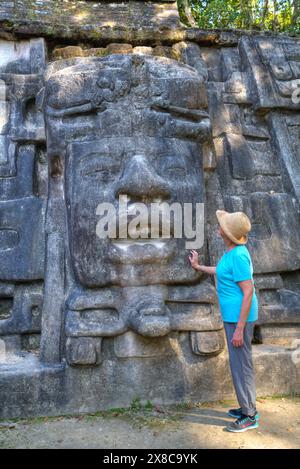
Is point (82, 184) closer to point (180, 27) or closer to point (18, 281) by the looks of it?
point (18, 281)

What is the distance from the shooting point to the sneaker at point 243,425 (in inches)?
119

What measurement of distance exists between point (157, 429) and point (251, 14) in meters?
9.82

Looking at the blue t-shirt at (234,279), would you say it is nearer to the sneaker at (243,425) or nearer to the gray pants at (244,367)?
the gray pants at (244,367)

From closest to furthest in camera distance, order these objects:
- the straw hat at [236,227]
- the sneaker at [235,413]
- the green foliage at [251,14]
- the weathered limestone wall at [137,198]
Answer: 1. the straw hat at [236,227]
2. the sneaker at [235,413]
3. the weathered limestone wall at [137,198]
4. the green foliage at [251,14]

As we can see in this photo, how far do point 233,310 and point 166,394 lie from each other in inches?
38.9

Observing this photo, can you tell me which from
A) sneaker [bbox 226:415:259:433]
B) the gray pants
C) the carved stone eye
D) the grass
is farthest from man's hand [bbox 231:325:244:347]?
the carved stone eye

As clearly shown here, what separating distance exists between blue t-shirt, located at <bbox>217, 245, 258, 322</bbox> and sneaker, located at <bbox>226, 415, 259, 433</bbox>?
69cm

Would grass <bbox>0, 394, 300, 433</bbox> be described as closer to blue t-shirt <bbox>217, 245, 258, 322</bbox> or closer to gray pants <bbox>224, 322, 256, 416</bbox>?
gray pants <bbox>224, 322, 256, 416</bbox>

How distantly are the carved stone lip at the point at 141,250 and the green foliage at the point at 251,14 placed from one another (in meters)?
7.74

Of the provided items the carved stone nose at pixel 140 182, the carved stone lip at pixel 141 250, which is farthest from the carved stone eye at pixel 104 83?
the carved stone lip at pixel 141 250

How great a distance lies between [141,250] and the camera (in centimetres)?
349

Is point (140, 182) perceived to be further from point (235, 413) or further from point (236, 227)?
point (235, 413)

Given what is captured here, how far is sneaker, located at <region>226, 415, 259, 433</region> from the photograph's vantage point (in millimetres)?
3023
